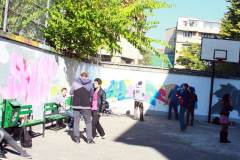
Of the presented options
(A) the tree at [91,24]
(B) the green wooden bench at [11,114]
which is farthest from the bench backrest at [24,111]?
(A) the tree at [91,24]

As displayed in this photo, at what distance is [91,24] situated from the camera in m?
16.4

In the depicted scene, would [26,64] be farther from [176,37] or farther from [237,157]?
[176,37]

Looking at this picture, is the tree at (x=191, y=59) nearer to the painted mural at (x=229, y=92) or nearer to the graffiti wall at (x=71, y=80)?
the painted mural at (x=229, y=92)

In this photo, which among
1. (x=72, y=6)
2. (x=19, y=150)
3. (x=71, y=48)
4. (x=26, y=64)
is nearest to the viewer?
(x=19, y=150)

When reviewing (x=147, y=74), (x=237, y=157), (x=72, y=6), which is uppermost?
(x=72, y=6)

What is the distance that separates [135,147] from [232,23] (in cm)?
3042

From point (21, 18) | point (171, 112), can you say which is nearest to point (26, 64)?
point (21, 18)

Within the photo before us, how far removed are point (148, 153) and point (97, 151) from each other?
1288 mm

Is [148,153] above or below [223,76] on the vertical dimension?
below

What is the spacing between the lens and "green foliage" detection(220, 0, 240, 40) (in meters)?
40.4

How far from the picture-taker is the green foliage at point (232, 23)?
40.4m

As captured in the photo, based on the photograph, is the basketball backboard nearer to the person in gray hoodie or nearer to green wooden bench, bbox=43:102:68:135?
green wooden bench, bbox=43:102:68:135

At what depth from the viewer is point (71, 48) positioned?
685 inches

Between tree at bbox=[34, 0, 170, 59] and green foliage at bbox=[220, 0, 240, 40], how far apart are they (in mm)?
23412
